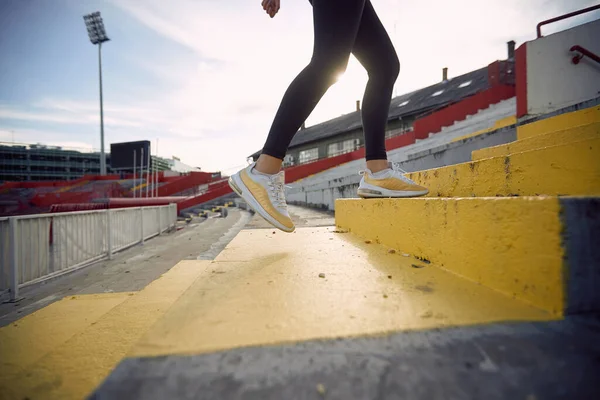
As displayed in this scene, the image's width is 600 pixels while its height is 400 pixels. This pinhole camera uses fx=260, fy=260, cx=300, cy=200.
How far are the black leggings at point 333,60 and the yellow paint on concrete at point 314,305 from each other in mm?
662

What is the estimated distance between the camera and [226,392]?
0.37 m

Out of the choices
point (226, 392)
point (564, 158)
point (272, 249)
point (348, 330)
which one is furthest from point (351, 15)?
point (226, 392)

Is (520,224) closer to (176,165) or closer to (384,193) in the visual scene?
(384,193)

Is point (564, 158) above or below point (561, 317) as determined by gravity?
above

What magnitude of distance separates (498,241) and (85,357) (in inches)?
44.5

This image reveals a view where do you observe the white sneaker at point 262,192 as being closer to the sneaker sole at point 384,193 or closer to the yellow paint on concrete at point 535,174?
the sneaker sole at point 384,193

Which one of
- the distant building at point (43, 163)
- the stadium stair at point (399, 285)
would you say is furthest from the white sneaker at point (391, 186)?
the distant building at point (43, 163)

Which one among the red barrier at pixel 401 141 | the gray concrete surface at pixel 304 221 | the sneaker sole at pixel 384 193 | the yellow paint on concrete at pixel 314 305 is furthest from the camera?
the red barrier at pixel 401 141

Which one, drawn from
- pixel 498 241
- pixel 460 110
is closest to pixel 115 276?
pixel 498 241

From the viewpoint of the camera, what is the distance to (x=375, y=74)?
148 centimetres

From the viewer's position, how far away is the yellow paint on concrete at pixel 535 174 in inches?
31.4

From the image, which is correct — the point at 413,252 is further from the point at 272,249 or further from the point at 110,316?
the point at 110,316

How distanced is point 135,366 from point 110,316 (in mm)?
1015

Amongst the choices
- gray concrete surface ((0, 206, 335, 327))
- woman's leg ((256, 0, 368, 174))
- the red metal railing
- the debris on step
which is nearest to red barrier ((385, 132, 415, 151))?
the red metal railing
